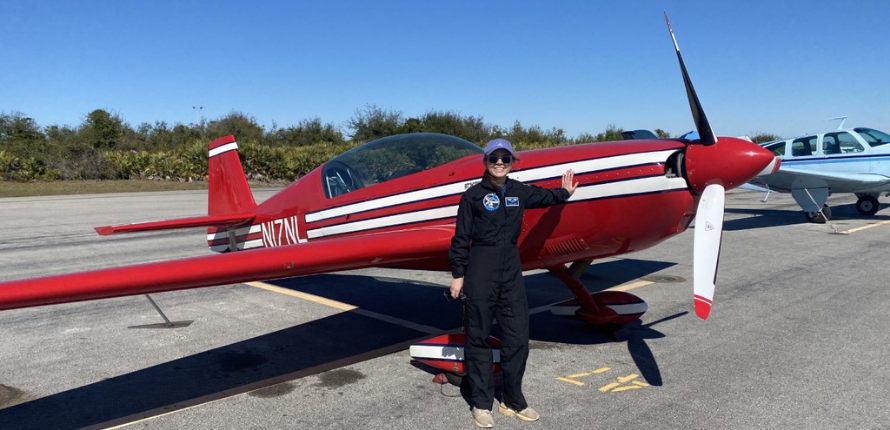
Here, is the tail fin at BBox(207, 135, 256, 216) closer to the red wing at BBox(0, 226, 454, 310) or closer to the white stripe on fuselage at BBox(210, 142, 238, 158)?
the white stripe on fuselage at BBox(210, 142, 238, 158)

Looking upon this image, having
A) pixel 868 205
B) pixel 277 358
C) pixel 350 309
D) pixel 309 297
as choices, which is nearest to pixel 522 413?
pixel 277 358

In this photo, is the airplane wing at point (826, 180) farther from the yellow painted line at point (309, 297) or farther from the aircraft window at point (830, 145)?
the yellow painted line at point (309, 297)

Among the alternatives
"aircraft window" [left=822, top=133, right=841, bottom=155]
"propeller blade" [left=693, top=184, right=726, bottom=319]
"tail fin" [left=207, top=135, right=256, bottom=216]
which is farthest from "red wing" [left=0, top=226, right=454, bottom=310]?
"aircraft window" [left=822, top=133, right=841, bottom=155]

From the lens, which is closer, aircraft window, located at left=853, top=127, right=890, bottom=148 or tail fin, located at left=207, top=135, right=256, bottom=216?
tail fin, located at left=207, top=135, right=256, bottom=216

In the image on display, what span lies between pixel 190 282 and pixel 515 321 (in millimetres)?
2065

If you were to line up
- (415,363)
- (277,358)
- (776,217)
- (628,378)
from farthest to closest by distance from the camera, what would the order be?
(776,217)
(277,358)
(415,363)
(628,378)

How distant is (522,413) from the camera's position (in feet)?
13.0

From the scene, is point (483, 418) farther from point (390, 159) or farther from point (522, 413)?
point (390, 159)

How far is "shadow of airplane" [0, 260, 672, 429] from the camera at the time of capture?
13.8ft

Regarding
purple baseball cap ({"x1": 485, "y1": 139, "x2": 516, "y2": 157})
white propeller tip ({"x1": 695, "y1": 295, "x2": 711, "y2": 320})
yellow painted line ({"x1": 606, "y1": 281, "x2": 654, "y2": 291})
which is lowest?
yellow painted line ({"x1": 606, "y1": 281, "x2": 654, "y2": 291})

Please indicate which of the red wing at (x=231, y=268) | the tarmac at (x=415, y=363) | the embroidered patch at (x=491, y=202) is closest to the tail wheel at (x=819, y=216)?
the tarmac at (x=415, y=363)

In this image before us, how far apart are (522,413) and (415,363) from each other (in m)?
1.42

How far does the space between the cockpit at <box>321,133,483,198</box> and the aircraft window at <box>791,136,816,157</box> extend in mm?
14267

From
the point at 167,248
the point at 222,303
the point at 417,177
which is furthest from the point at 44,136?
the point at 417,177
